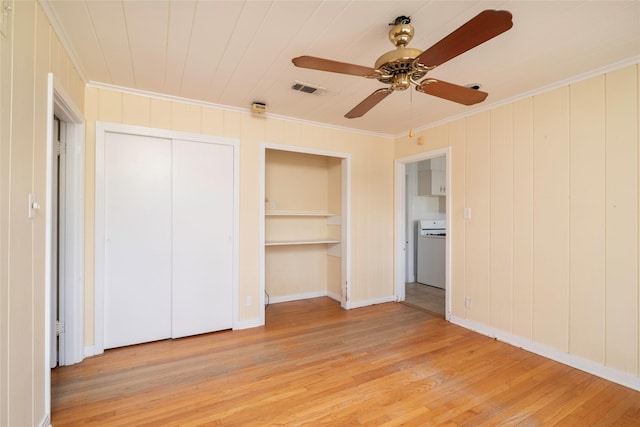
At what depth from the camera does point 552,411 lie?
1952 mm

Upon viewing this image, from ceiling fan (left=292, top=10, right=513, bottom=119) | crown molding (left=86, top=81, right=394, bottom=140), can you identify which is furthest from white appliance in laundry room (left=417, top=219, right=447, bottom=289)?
ceiling fan (left=292, top=10, right=513, bottom=119)

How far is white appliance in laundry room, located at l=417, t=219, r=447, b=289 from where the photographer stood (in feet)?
17.1

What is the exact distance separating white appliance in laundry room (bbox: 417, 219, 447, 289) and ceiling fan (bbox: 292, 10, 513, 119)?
3692 millimetres

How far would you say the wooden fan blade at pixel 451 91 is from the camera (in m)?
1.78

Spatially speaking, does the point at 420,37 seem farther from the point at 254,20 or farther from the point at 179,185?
the point at 179,185

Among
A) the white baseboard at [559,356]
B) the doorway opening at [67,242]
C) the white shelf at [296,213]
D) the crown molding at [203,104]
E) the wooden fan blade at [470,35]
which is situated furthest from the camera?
the white shelf at [296,213]

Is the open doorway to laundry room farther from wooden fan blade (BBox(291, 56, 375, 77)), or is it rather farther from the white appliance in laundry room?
wooden fan blade (BBox(291, 56, 375, 77))

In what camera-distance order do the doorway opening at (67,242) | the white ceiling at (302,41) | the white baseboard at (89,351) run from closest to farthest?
the white ceiling at (302,41)
the doorway opening at (67,242)
the white baseboard at (89,351)

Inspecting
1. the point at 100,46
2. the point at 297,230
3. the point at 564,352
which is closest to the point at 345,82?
the point at 100,46

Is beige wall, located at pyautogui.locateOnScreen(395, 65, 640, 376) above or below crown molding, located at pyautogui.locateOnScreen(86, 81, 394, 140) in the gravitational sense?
below

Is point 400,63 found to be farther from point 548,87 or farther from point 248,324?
point 248,324

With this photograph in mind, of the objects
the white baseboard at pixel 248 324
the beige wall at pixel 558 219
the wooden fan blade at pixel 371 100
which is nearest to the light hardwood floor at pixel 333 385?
the white baseboard at pixel 248 324

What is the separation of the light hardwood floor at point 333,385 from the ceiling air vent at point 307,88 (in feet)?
8.24

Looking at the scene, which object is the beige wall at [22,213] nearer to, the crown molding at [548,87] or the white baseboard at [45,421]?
the white baseboard at [45,421]
